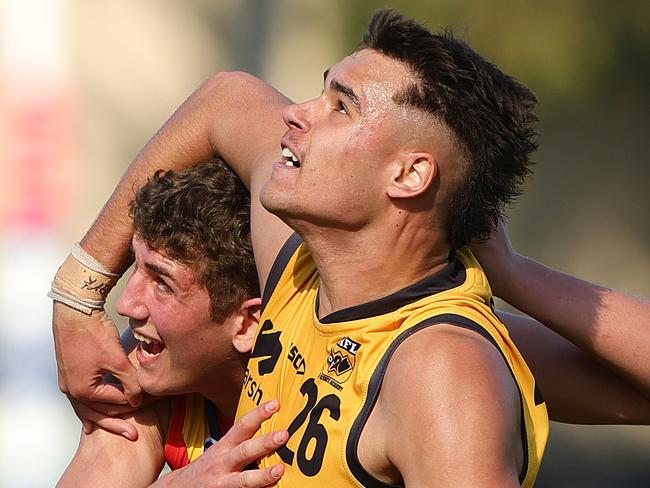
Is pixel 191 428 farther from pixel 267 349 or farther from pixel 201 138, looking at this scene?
pixel 201 138

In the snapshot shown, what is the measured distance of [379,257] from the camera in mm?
2639

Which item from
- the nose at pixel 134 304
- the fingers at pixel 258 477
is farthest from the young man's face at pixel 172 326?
the fingers at pixel 258 477

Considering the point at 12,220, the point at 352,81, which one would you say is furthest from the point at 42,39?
the point at 352,81

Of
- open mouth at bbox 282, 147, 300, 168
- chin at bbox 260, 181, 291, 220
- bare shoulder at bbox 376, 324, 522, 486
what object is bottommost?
bare shoulder at bbox 376, 324, 522, 486

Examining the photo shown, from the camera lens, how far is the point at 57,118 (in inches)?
251

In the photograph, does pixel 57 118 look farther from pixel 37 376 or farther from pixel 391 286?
pixel 391 286

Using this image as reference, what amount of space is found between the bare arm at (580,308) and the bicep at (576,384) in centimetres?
8

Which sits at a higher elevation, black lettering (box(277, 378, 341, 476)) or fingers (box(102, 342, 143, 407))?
black lettering (box(277, 378, 341, 476))

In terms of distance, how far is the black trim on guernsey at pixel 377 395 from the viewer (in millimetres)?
2369

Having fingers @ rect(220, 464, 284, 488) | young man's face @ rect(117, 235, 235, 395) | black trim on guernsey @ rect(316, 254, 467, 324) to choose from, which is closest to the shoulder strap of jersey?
young man's face @ rect(117, 235, 235, 395)

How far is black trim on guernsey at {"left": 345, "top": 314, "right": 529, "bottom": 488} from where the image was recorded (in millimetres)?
2369

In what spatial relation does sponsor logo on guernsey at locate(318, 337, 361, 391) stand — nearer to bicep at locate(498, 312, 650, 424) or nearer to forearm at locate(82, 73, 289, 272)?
bicep at locate(498, 312, 650, 424)

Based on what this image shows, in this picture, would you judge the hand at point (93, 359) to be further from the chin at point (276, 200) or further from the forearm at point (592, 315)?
the forearm at point (592, 315)

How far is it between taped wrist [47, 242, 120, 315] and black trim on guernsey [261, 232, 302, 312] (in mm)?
574
